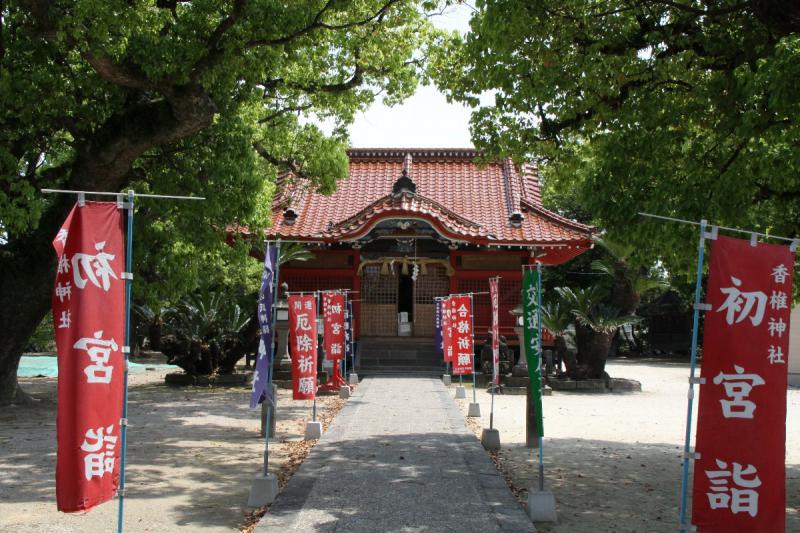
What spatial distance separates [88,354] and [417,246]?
1725 centimetres

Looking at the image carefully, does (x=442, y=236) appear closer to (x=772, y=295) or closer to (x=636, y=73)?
(x=636, y=73)

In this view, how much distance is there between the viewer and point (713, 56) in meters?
7.86

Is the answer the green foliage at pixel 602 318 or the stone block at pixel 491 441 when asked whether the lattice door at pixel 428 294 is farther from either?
the stone block at pixel 491 441

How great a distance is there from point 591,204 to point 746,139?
166 cm

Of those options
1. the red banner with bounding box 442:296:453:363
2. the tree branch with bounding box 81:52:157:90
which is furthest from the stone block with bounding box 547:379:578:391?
the tree branch with bounding box 81:52:157:90

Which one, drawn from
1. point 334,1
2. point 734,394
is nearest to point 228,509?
point 734,394

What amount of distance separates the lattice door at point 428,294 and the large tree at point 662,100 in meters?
12.5

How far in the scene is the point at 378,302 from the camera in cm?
2256

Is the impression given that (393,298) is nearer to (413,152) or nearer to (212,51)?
(413,152)

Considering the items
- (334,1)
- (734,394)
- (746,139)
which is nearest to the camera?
(734,394)

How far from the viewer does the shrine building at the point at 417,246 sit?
2070 cm

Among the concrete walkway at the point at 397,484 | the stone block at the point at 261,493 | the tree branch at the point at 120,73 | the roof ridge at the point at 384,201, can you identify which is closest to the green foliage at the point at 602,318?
the roof ridge at the point at 384,201

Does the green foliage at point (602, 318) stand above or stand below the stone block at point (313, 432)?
above

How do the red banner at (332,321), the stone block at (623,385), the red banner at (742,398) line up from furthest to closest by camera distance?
1. the stone block at (623,385)
2. the red banner at (332,321)
3. the red banner at (742,398)
